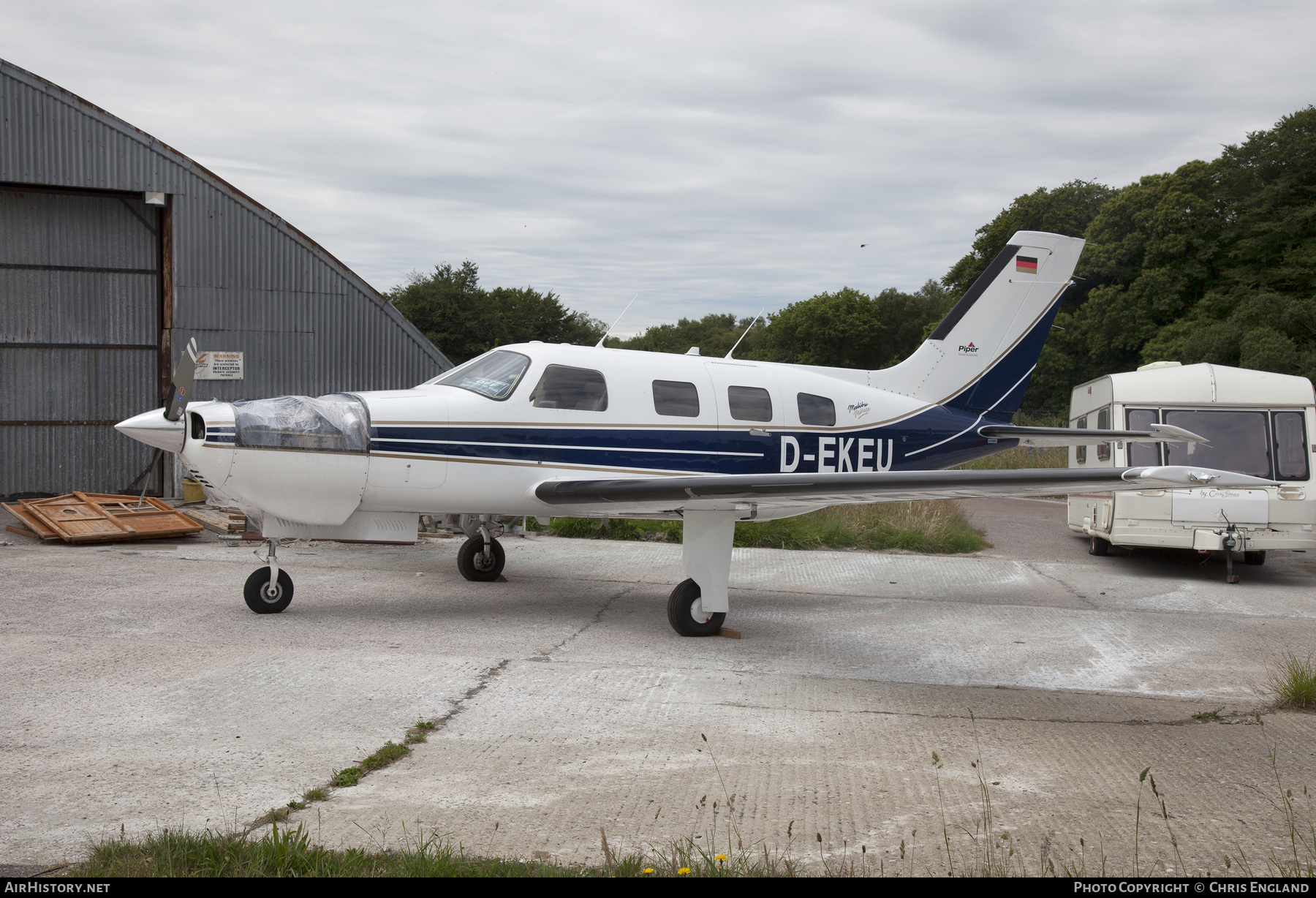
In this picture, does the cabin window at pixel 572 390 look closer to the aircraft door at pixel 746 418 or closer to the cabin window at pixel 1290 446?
the aircraft door at pixel 746 418

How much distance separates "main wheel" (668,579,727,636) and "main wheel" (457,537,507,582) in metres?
2.96

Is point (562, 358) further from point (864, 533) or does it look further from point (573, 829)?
point (864, 533)

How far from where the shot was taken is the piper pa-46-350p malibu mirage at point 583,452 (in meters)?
6.89

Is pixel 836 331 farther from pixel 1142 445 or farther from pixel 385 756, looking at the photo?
pixel 385 756

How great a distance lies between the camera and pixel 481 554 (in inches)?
385

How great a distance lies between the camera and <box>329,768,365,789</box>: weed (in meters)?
3.92

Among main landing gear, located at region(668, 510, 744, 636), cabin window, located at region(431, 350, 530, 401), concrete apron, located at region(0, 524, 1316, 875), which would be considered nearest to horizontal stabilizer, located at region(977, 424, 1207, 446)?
concrete apron, located at region(0, 524, 1316, 875)

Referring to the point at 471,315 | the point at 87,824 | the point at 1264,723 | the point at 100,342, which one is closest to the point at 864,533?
the point at 1264,723

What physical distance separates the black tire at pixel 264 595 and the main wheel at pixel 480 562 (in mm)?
2406

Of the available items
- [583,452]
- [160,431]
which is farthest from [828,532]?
[160,431]

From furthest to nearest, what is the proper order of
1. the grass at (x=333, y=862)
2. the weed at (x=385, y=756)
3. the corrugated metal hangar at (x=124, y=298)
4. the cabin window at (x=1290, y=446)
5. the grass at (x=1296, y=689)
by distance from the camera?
1. the corrugated metal hangar at (x=124, y=298)
2. the cabin window at (x=1290, y=446)
3. the grass at (x=1296, y=689)
4. the weed at (x=385, y=756)
5. the grass at (x=333, y=862)

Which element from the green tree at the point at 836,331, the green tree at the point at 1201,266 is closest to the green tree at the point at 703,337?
the green tree at the point at 836,331

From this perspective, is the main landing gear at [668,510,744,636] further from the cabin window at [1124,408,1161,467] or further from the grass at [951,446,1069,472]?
the grass at [951,446,1069,472]

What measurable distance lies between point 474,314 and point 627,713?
48.6 m
